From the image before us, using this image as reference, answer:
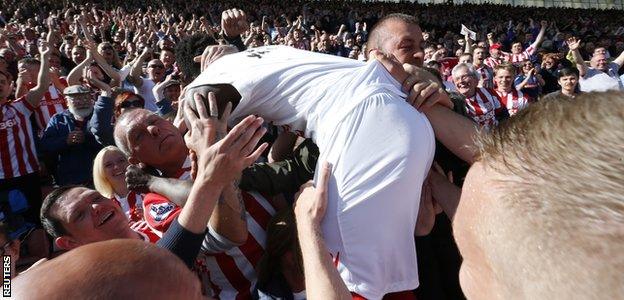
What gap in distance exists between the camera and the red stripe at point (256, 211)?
5.91 ft

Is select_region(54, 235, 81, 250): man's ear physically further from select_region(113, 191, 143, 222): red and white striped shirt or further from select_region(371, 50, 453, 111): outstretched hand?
A: select_region(371, 50, 453, 111): outstretched hand

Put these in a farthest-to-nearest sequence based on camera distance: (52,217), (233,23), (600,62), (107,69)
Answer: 1. (600,62)
2. (107,69)
3. (233,23)
4. (52,217)

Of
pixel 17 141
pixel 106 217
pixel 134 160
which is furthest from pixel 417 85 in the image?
pixel 17 141

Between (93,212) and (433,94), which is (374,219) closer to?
(433,94)

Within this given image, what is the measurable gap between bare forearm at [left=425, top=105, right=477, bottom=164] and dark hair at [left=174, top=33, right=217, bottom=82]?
4.16ft

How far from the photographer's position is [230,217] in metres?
1.54

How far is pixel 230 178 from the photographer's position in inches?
55.5

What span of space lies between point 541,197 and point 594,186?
6cm

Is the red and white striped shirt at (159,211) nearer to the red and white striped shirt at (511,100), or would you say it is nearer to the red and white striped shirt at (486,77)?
the red and white striped shirt at (511,100)

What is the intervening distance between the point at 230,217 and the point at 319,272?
39 cm

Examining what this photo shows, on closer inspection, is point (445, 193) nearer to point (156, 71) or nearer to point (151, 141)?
point (151, 141)

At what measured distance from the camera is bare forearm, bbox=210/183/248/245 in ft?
5.08

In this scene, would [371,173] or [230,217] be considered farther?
[230,217]

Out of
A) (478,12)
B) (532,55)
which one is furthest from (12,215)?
(478,12)
